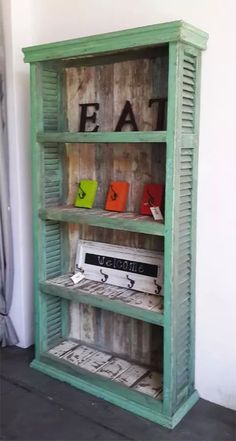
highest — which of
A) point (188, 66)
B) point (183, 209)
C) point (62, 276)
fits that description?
point (188, 66)

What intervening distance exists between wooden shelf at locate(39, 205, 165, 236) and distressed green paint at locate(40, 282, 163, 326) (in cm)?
38

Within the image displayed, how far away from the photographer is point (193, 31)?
197cm

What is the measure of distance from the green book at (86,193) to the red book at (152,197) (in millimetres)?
321

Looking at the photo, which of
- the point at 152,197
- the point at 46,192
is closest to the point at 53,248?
the point at 46,192

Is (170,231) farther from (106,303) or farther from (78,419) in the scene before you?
(78,419)

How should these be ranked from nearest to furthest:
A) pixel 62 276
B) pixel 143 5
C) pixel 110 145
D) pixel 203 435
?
pixel 203 435 < pixel 143 5 < pixel 110 145 < pixel 62 276

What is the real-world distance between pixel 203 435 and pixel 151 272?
799mm

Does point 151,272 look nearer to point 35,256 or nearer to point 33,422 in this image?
point 35,256

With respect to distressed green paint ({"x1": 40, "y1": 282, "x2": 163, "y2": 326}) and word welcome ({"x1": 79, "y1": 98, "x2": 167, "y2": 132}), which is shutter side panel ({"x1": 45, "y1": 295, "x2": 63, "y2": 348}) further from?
word welcome ({"x1": 79, "y1": 98, "x2": 167, "y2": 132})

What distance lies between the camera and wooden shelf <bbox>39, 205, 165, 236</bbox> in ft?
6.94

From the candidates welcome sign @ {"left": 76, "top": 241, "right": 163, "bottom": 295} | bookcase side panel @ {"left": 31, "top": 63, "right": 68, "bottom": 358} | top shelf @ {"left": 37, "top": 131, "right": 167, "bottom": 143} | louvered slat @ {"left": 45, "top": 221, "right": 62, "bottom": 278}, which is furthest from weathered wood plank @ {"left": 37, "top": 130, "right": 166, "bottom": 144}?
welcome sign @ {"left": 76, "top": 241, "right": 163, "bottom": 295}

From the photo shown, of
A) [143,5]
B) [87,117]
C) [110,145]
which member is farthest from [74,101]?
[143,5]

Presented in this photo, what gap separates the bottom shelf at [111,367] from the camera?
2.39 metres

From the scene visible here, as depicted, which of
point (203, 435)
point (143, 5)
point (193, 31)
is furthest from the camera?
point (143, 5)
